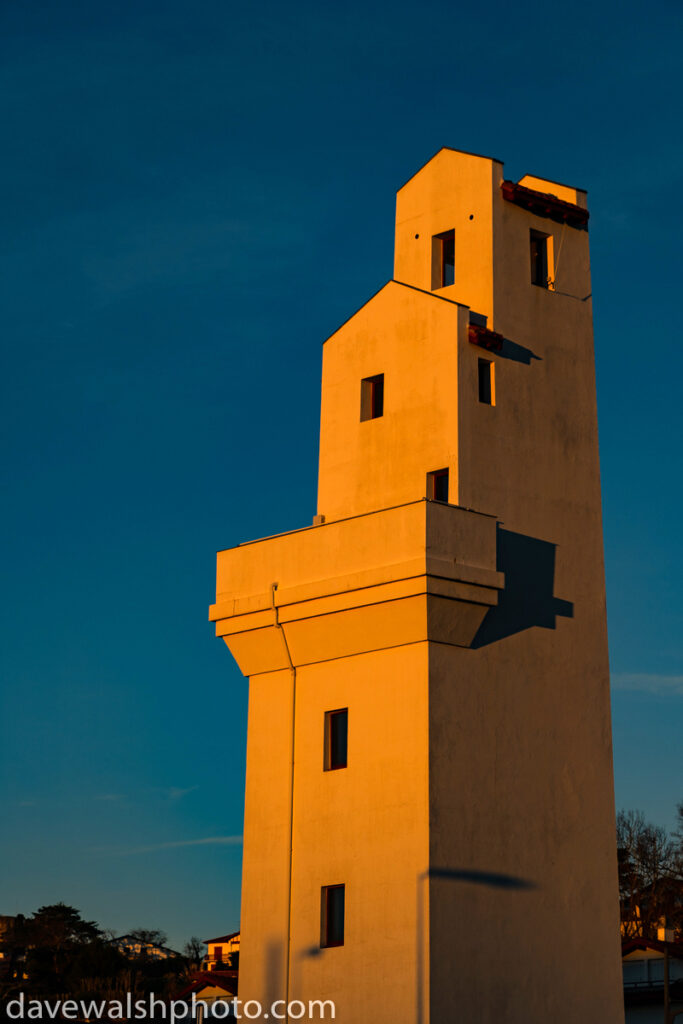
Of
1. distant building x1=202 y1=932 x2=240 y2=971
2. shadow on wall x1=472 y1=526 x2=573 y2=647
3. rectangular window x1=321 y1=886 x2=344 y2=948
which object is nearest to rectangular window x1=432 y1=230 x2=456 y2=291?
shadow on wall x1=472 y1=526 x2=573 y2=647

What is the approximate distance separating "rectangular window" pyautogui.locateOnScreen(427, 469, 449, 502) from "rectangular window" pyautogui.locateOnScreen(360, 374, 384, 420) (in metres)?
2.68

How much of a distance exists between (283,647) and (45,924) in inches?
2590

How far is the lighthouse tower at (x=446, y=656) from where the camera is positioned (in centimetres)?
2855

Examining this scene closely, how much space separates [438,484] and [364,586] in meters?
3.31

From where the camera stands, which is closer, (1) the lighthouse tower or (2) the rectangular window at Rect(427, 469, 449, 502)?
(1) the lighthouse tower

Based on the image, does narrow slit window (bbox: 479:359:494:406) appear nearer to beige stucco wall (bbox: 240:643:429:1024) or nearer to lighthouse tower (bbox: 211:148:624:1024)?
lighthouse tower (bbox: 211:148:624:1024)

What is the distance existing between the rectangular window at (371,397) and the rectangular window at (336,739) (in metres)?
7.14

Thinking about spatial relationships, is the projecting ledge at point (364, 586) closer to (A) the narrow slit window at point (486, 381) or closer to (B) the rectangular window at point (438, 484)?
(B) the rectangular window at point (438, 484)

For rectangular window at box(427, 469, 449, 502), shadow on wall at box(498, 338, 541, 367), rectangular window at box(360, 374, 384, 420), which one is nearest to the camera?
rectangular window at box(427, 469, 449, 502)

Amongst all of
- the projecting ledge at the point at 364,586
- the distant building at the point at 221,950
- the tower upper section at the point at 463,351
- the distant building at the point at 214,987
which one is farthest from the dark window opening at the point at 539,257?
the distant building at the point at 221,950

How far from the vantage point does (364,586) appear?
29.8 m

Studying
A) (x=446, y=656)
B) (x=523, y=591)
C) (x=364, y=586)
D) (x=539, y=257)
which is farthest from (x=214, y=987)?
(x=539, y=257)

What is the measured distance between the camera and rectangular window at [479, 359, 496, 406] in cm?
3228

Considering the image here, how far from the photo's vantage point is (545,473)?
32.8 meters
